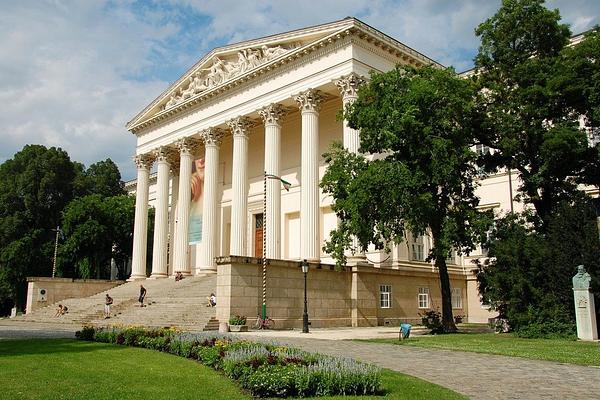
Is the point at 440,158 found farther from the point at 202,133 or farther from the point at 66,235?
the point at 66,235

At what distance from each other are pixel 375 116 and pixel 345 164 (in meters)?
2.93

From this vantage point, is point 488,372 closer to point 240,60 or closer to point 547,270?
point 547,270

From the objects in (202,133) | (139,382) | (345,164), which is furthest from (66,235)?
(139,382)

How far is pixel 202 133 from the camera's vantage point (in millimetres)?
47312

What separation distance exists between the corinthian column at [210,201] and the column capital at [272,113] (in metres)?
6.79

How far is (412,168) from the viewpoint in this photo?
2738 centimetres

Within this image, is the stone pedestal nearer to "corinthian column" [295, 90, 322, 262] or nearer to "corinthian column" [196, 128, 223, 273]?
"corinthian column" [295, 90, 322, 262]

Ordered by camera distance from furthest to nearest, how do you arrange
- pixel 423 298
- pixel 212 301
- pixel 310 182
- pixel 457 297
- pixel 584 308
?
pixel 457 297, pixel 423 298, pixel 310 182, pixel 212 301, pixel 584 308

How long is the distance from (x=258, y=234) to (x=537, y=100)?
27.7 m

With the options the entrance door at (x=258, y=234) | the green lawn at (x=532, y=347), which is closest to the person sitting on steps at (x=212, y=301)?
the green lawn at (x=532, y=347)

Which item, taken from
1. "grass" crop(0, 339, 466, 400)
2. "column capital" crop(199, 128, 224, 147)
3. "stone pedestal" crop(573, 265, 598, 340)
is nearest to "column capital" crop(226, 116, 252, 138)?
"column capital" crop(199, 128, 224, 147)

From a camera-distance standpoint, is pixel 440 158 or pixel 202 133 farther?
pixel 202 133

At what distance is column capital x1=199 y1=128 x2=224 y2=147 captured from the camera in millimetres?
46688

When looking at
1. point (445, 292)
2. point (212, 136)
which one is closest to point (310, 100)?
point (212, 136)
